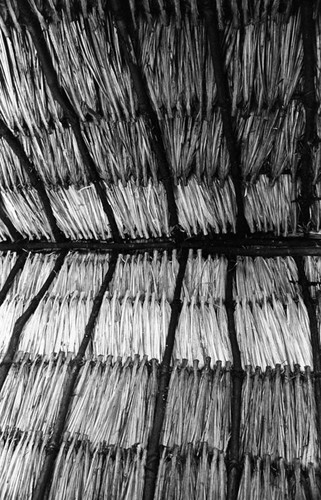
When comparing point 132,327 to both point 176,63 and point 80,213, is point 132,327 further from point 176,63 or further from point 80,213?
point 176,63

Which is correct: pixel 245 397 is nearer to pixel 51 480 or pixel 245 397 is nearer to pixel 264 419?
pixel 264 419

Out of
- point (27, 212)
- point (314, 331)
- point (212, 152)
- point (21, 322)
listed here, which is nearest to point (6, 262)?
point (27, 212)

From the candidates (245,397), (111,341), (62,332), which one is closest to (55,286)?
(62,332)

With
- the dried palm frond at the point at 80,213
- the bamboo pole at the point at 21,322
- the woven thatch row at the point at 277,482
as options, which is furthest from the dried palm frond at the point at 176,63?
the woven thatch row at the point at 277,482

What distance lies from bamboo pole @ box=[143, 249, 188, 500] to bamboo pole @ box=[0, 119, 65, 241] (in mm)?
491

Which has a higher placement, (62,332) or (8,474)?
(62,332)

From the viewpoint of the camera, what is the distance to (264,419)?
135 cm

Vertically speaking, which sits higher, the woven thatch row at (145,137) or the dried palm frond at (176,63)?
the dried palm frond at (176,63)

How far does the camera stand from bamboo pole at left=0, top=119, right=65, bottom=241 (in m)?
1.64

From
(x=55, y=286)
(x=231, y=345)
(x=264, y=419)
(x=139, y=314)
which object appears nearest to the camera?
(x=264, y=419)

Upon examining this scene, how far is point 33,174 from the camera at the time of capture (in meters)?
1.74

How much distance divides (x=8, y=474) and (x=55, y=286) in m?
0.60

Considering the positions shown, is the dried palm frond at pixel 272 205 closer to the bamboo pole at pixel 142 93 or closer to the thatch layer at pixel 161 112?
the thatch layer at pixel 161 112

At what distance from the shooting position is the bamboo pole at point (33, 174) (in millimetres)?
1641
